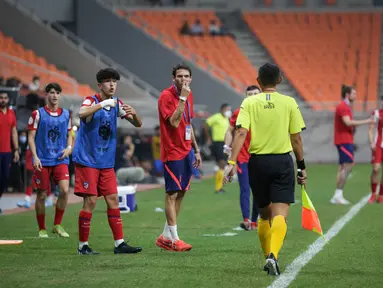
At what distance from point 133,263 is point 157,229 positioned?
390 cm

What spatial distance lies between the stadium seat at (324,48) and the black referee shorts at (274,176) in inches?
1169

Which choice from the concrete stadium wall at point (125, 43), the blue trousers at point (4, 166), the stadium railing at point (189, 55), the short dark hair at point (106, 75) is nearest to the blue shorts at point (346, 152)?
the blue trousers at point (4, 166)

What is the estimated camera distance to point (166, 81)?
38906 millimetres

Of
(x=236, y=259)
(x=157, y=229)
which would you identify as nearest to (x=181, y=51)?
(x=157, y=229)

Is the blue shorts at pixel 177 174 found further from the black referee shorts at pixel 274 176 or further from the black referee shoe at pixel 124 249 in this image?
the black referee shorts at pixel 274 176

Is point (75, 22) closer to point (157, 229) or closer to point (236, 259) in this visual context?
point (157, 229)

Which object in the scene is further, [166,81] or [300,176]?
[166,81]

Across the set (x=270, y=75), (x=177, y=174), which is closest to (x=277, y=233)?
(x=270, y=75)

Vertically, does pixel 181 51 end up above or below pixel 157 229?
above

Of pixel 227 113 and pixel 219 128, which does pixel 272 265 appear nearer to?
pixel 227 113

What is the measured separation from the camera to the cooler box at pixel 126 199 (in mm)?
16500

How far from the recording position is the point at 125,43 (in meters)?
39.5

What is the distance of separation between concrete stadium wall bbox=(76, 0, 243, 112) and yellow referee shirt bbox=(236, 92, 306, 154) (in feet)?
97.4

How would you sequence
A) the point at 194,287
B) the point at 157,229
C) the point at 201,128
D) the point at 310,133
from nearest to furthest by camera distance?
the point at 194,287 < the point at 157,229 < the point at 201,128 < the point at 310,133
